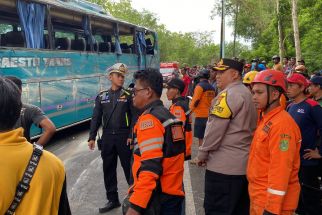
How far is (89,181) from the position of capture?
21.9 ft

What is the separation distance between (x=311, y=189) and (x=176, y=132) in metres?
2.51

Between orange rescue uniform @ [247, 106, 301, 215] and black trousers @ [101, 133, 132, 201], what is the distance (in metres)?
2.38

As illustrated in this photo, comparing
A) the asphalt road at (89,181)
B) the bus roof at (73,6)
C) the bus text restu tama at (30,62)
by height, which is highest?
the bus roof at (73,6)

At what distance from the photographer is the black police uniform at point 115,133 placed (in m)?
5.26

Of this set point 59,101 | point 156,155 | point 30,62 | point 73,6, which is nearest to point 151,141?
point 156,155

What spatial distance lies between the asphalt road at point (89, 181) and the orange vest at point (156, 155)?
92.0 inches

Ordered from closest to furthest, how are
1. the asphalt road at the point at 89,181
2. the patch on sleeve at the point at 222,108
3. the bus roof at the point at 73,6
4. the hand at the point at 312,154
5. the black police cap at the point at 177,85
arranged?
the patch on sleeve at the point at 222,108
the hand at the point at 312,154
the asphalt road at the point at 89,181
the black police cap at the point at 177,85
the bus roof at the point at 73,6

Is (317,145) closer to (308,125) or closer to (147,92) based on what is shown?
(308,125)

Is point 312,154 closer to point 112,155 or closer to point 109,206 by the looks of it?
point 112,155

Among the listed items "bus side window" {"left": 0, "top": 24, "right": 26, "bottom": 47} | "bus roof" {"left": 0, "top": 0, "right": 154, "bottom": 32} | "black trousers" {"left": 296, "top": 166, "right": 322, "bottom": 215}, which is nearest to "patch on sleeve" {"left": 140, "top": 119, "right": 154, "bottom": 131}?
"black trousers" {"left": 296, "top": 166, "right": 322, "bottom": 215}

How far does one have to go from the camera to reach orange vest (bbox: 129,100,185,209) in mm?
2684

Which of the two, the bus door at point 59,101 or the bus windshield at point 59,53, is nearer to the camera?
the bus windshield at point 59,53

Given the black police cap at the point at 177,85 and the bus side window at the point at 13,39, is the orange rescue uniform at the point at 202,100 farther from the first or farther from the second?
the bus side window at the point at 13,39

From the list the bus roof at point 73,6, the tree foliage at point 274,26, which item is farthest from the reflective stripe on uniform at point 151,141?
the tree foliage at point 274,26
